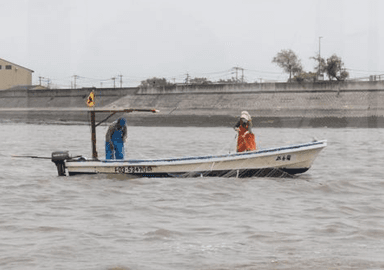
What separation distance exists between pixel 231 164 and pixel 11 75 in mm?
88948

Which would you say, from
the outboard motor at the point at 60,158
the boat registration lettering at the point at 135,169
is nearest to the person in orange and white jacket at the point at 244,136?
the boat registration lettering at the point at 135,169

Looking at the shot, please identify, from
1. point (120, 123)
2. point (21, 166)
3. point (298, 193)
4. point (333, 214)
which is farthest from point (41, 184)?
point (333, 214)

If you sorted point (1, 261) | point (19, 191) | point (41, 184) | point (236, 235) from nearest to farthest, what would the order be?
point (1, 261)
point (236, 235)
point (19, 191)
point (41, 184)

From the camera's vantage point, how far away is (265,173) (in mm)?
17359

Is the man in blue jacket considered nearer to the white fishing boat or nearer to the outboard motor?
the white fishing boat

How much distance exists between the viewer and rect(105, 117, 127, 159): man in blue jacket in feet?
59.8

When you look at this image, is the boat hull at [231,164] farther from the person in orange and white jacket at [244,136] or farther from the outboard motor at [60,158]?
the outboard motor at [60,158]

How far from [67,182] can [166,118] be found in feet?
154

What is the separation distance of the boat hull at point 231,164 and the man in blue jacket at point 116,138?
0.77m

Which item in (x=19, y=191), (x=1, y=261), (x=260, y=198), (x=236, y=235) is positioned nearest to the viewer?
(x=1, y=261)

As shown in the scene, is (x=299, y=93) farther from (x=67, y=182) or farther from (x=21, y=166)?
(x=67, y=182)

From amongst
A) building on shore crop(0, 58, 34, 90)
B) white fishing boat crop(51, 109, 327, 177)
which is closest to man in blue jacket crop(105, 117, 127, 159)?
white fishing boat crop(51, 109, 327, 177)

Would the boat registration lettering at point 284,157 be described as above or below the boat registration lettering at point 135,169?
above

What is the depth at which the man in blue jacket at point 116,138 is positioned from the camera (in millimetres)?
18219
